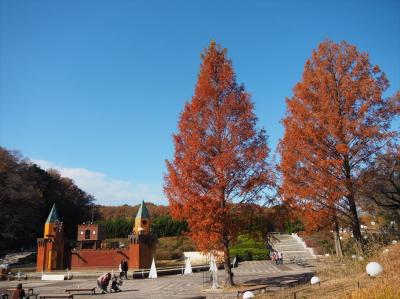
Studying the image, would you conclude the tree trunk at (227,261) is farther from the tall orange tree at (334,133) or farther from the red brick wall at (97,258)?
the red brick wall at (97,258)

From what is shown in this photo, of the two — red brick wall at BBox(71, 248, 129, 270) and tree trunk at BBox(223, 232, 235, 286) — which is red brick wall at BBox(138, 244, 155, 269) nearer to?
red brick wall at BBox(71, 248, 129, 270)

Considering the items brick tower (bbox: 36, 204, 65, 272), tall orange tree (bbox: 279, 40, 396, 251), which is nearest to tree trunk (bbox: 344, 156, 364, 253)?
tall orange tree (bbox: 279, 40, 396, 251)

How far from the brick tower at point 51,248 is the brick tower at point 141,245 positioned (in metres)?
8.28

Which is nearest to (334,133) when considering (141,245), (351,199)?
(351,199)

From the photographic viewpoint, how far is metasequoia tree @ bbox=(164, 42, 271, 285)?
613 inches

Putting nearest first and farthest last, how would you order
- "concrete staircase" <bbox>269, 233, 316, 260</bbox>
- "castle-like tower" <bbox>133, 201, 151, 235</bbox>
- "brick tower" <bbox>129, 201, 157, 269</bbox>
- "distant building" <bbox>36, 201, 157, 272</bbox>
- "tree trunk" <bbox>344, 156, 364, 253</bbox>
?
"tree trunk" <bbox>344, 156, 364, 253</bbox> → "brick tower" <bbox>129, 201, 157, 269</bbox> → "distant building" <bbox>36, 201, 157, 272</bbox> → "castle-like tower" <bbox>133, 201, 151, 235</bbox> → "concrete staircase" <bbox>269, 233, 316, 260</bbox>

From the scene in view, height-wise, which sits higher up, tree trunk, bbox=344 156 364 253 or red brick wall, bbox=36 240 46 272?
tree trunk, bbox=344 156 364 253

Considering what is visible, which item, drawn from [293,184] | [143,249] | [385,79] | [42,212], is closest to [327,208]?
[293,184]

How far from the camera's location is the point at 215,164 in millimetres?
15656

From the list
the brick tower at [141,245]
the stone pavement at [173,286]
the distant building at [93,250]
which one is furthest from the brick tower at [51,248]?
the brick tower at [141,245]

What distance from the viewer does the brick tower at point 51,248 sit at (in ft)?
113

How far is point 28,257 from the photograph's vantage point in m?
45.9

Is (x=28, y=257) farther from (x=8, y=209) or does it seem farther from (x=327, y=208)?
(x=327, y=208)

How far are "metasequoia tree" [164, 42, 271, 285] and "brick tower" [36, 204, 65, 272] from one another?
23997mm
